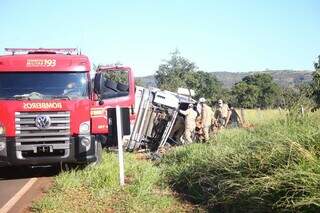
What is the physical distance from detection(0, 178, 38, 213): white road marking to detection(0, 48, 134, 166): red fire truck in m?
0.44

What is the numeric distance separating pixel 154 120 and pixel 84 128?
20.9ft

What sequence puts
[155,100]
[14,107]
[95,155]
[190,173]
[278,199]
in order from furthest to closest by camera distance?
[155,100] → [95,155] → [14,107] → [190,173] → [278,199]

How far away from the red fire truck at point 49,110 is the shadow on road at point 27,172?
102cm

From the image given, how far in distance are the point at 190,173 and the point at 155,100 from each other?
25.0ft

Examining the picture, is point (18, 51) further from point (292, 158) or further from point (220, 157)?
point (292, 158)

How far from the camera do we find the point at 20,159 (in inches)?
412

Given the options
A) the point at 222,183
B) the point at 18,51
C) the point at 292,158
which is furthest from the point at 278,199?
the point at 18,51

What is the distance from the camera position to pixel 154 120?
17.0 meters

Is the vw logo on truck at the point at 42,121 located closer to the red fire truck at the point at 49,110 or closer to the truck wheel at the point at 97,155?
the red fire truck at the point at 49,110

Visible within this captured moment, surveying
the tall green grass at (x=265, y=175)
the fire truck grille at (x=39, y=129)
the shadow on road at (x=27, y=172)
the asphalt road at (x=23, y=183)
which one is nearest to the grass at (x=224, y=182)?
the tall green grass at (x=265, y=175)

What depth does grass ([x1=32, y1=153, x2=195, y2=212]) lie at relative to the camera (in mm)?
7672

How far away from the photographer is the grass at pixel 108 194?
25.2 ft

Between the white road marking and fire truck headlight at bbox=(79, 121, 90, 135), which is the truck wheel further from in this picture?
the white road marking

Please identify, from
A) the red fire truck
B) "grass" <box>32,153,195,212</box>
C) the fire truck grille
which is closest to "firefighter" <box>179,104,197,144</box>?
the red fire truck
